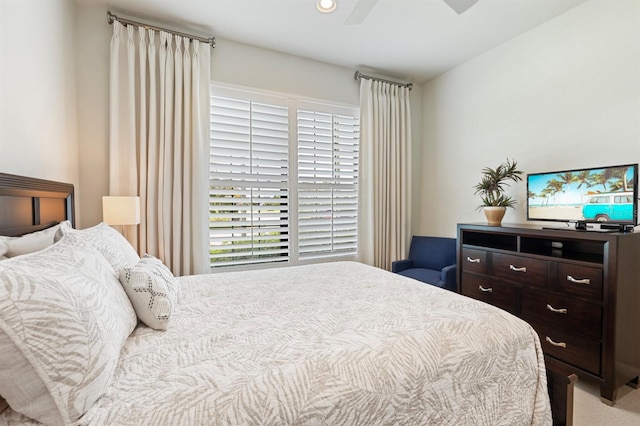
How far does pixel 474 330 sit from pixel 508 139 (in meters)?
2.58

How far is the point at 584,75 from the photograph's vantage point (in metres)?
2.40

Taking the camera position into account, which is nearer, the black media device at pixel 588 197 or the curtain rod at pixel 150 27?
the black media device at pixel 588 197

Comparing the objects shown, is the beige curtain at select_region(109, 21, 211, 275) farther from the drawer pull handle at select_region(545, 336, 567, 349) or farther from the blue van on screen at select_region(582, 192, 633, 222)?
the blue van on screen at select_region(582, 192, 633, 222)

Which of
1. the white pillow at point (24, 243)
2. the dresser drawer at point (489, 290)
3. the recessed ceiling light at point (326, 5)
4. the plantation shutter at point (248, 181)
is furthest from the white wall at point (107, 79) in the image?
the dresser drawer at point (489, 290)

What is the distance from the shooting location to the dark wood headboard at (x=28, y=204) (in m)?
1.34

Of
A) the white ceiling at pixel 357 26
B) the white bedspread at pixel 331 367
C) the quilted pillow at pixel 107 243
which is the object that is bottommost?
the white bedspread at pixel 331 367

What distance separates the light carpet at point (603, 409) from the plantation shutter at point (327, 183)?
7.73 feet

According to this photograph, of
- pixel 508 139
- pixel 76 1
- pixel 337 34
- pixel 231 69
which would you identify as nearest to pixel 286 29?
pixel 337 34

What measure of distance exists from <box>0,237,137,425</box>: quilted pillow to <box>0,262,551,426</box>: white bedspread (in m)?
0.07

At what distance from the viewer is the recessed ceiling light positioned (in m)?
2.29

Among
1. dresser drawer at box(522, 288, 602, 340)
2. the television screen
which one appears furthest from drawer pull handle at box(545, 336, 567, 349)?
the television screen

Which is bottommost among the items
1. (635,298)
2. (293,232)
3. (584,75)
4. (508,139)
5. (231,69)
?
(635,298)

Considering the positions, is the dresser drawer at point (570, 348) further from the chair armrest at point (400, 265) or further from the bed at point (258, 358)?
the chair armrest at point (400, 265)

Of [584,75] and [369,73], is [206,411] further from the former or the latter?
[369,73]
